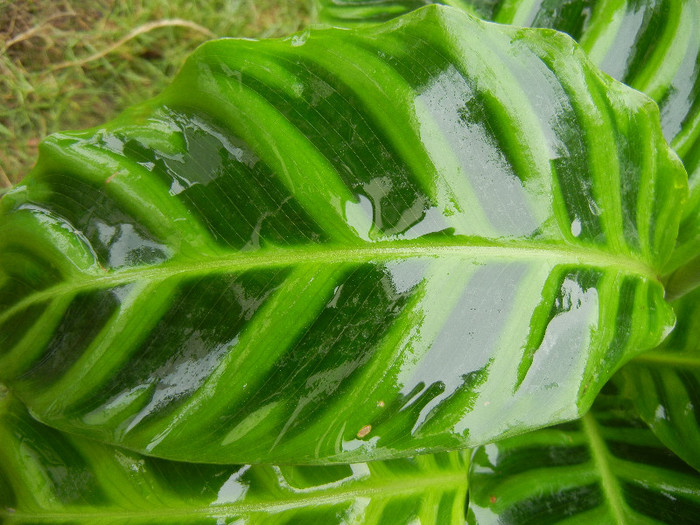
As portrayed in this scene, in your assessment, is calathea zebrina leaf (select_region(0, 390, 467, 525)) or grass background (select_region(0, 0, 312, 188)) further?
grass background (select_region(0, 0, 312, 188))

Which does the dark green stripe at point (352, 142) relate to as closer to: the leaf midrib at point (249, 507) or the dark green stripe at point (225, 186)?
the dark green stripe at point (225, 186)

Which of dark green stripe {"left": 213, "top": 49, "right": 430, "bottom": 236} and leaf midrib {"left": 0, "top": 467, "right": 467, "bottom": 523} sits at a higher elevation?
dark green stripe {"left": 213, "top": 49, "right": 430, "bottom": 236}

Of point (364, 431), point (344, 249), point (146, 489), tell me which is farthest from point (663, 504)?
point (146, 489)

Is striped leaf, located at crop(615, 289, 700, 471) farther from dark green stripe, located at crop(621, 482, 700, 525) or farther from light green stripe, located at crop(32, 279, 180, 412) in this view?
light green stripe, located at crop(32, 279, 180, 412)

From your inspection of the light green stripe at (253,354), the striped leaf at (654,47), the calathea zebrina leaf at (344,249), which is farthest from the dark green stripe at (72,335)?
the striped leaf at (654,47)

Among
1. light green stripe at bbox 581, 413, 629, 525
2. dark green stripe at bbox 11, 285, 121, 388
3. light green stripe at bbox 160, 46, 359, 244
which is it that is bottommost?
light green stripe at bbox 581, 413, 629, 525

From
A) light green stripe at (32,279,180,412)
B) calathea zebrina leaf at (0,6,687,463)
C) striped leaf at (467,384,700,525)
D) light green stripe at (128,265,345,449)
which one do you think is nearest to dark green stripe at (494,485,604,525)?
striped leaf at (467,384,700,525)
